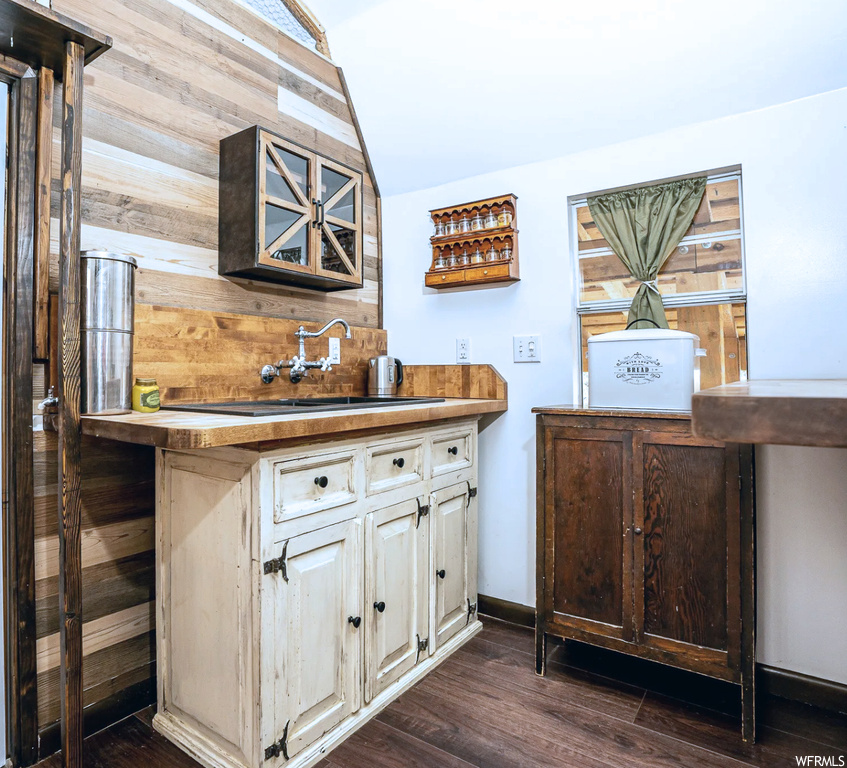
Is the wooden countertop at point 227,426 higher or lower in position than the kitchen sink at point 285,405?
lower

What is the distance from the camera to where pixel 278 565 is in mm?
1443

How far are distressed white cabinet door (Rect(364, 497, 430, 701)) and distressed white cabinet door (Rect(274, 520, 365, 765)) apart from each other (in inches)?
2.5

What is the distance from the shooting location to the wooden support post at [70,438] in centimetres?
136

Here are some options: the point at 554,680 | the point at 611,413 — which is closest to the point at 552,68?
the point at 611,413

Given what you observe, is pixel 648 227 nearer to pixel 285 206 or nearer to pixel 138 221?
pixel 285 206

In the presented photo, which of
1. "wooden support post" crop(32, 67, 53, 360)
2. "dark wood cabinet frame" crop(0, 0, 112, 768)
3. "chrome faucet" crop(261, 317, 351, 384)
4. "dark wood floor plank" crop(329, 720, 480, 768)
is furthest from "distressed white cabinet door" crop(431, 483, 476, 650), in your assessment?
"wooden support post" crop(32, 67, 53, 360)

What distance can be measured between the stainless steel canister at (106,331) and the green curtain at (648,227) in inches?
72.6

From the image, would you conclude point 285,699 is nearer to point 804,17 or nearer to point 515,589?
point 515,589

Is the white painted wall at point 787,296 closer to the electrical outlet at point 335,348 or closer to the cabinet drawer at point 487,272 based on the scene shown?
the cabinet drawer at point 487,272

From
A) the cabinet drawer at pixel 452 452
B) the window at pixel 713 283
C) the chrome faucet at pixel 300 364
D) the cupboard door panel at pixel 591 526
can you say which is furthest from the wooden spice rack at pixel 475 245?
the cupboard door panel at pixel 591 526

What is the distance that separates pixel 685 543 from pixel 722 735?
23.0 inches

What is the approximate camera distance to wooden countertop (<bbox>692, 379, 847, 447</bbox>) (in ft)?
1.66

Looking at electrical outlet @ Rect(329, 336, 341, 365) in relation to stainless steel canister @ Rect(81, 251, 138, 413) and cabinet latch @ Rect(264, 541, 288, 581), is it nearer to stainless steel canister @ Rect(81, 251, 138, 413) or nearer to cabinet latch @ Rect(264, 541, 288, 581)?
stainless steel canister @ Rect(81, 251, 138, 413)

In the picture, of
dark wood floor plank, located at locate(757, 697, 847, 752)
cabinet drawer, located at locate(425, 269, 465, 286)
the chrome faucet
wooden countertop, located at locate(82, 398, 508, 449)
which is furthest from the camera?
cabinet drawer, located at locate(425, 269, 465, 286)
